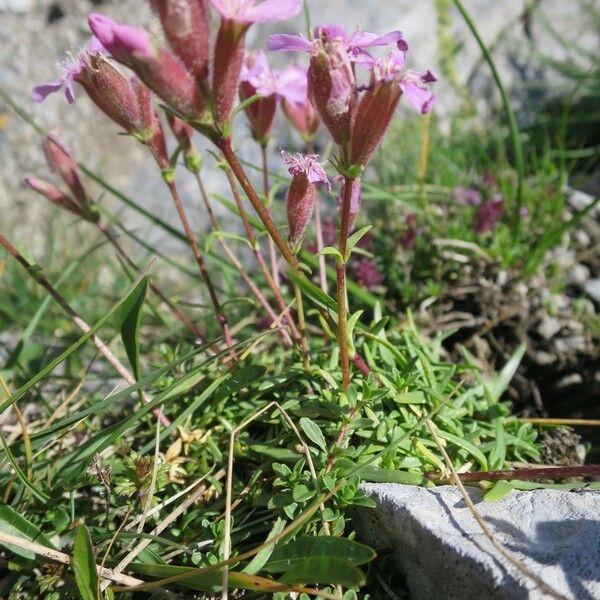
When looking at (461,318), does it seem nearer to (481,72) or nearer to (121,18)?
(481,72)

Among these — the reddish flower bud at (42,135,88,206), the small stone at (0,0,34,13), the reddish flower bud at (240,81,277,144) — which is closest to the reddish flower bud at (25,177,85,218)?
the reddish flower bud at (42,135,88,206)

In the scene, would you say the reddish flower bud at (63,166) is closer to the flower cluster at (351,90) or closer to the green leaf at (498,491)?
the flower cluster at (351,90)

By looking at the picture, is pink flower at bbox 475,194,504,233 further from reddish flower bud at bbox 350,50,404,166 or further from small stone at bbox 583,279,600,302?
reddish flower bud at bbox 350,50,404,166

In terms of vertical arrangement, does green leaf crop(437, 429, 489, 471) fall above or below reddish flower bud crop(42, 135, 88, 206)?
below

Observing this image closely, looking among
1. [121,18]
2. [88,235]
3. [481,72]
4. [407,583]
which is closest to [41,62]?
[121,18]

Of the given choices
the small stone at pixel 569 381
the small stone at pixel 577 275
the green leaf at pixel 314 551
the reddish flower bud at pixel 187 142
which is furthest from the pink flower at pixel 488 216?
the green leaf at pixel 314 551

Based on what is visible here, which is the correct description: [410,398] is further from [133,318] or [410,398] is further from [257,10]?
[257,10]
